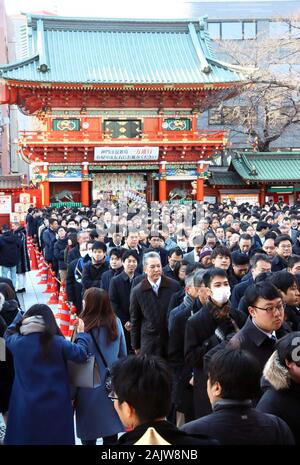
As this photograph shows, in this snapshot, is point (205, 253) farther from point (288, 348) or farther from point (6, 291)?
point (288, 348)

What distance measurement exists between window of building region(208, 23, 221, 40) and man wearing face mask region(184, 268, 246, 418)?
1614 inches

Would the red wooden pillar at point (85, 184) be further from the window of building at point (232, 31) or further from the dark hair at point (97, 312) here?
the dark hair at point (97, 312)

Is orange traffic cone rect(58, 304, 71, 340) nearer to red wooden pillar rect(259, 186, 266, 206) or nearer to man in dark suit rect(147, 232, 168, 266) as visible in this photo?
man in dark suit rect(147, 232, 168, 266)

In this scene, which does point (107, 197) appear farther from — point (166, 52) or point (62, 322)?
point (62, 322)

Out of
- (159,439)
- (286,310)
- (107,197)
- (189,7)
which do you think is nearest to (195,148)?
(107,197)

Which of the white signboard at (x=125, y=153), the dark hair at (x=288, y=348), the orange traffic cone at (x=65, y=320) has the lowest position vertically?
the orange traffic cone at (x=65, y=320)

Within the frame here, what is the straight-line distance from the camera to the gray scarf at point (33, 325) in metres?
4.26

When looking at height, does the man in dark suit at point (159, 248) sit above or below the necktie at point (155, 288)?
above

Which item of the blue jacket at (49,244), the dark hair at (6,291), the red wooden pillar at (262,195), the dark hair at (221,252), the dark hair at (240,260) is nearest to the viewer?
the dark hair at (6,291)

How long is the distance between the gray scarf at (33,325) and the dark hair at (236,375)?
4.65ft

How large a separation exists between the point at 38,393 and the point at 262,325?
1694 millimetres

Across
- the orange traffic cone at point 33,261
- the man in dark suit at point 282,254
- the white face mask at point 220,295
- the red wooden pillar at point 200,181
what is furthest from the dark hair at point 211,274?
the red wooden pillar at point 200,181

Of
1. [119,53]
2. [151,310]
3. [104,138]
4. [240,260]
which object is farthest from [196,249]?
[119,53]

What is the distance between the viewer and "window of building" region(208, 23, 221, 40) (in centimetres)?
4362
